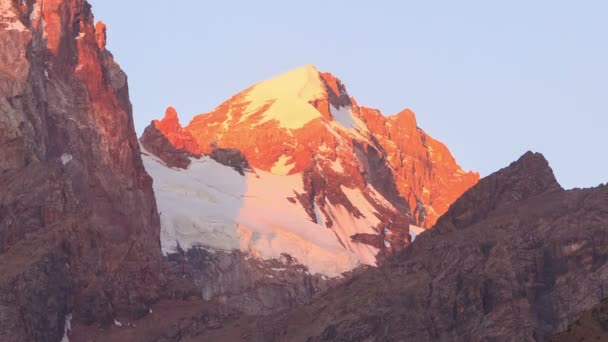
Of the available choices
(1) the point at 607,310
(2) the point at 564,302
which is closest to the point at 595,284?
(2) the point at 564,302

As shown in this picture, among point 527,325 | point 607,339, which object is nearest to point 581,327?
point 607,339

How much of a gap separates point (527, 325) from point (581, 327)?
82.0 metres

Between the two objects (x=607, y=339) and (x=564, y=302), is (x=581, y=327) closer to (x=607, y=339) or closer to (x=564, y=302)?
(x=607, y=339)

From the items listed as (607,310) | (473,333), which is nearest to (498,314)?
(473,333)

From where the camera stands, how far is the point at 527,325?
196 meters

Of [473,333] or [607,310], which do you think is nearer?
[607,310]

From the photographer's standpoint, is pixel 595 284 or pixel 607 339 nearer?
pixel 607 339

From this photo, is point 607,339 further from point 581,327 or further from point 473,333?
point 473,333

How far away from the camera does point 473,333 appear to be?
199 m

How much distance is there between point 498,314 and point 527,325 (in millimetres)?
4398

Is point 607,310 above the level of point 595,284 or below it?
below

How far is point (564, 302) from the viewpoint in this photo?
199 metres

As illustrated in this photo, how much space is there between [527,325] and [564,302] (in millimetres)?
4534

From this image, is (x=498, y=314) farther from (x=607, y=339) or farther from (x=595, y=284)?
(x=607, y=339)
